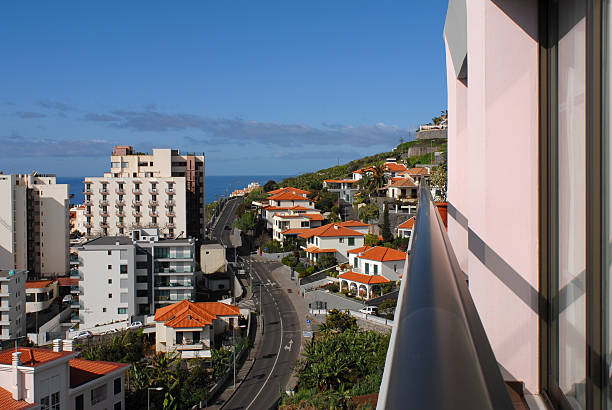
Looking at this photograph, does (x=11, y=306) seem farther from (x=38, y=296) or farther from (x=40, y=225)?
(x=40, y=225)

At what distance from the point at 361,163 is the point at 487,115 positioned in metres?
69.6

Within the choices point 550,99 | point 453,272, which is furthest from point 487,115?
point 453,272

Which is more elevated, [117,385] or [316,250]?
[316,250]

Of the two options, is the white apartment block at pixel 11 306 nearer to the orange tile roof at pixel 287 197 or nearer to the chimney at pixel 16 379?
the chimney at pixel 16 379

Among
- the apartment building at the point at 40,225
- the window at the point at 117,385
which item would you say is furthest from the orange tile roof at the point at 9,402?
the apartment building at the point at 40,225

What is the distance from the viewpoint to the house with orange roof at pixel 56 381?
1512cm

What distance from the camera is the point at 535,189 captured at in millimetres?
1471

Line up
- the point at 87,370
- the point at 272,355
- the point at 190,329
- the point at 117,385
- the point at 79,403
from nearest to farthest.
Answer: the point at 79,403
the point at 87,370
the point at 117,385
the point at 272,355
the point at 190,329

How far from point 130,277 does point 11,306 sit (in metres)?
6.23

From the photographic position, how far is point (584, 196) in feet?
3.71

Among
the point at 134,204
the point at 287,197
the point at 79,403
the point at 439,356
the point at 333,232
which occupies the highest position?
the point at 287,197

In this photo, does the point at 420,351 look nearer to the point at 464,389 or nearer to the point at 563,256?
the point at 464,389

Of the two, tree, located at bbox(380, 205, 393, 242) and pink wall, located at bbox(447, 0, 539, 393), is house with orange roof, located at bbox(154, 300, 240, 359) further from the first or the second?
pink wall, located at bbox(447, 0, 539, 393)

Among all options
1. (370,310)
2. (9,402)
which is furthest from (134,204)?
(9,402)
